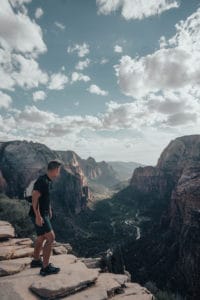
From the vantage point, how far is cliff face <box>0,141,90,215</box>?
119081 mm

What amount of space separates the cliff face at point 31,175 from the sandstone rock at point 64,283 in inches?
4037

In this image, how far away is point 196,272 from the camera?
54.5m

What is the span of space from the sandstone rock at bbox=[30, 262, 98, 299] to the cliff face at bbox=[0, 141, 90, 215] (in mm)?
102551

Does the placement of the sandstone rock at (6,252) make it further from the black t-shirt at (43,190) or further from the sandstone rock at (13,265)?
the black t-shirt at (43,190)

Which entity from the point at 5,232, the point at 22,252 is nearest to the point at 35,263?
the point at 22,252

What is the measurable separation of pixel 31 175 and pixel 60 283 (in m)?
120

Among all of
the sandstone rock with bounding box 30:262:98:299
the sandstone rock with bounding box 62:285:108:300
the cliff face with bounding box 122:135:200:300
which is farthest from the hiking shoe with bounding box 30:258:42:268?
→ the cliff face with bounding box 122:135:200:300

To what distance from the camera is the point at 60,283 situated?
26.1 ft

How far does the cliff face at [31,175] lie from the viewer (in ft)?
391

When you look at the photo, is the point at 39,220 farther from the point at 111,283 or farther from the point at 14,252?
the point at 14,252

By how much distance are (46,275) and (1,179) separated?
107804 millimetres

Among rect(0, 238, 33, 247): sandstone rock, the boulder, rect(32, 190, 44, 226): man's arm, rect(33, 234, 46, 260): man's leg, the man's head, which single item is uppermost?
the man's head

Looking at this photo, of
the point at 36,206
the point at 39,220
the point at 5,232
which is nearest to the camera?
the point at 39,220

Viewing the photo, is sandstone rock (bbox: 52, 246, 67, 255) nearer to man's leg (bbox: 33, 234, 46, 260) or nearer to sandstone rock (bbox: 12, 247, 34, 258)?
sandstone rock (bbox: 12, 247, 34, 258)
